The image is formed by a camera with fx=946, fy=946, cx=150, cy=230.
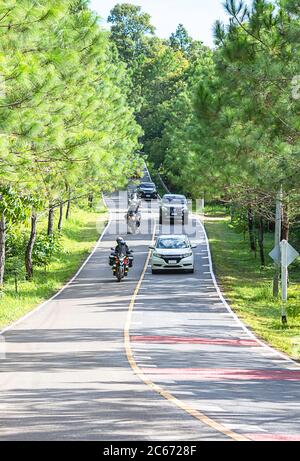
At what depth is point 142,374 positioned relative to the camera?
1598cm

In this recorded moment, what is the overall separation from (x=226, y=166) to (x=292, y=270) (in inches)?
549

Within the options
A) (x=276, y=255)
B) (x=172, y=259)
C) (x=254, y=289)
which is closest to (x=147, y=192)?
(x=172, y=259)

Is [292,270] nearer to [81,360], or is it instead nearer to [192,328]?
[192,328]

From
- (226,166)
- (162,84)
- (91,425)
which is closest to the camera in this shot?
(91,425)

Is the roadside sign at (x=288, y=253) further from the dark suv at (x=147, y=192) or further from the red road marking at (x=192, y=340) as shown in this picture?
the dark suv at (x=147, y=192)

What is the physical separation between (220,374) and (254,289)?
19066 mm

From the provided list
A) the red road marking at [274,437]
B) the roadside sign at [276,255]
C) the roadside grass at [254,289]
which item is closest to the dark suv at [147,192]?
the roadside grass at [254,289]

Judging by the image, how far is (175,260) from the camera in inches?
1550

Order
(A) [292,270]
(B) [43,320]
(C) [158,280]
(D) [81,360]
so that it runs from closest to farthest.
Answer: (D) [81,360] < (B) [43,320] < (C) [158,280] < (A) [292,270]

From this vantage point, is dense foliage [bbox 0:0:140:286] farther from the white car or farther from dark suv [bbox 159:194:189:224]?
dark suv [bbox 159:194:189:224]

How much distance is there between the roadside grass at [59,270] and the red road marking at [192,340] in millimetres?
4825

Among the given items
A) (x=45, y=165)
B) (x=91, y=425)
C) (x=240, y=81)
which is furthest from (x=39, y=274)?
(x=91, y=425)

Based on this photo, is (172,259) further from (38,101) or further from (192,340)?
(38,101)

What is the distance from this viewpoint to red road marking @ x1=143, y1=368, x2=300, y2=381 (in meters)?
15.9
